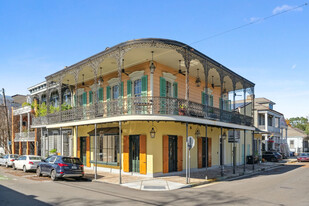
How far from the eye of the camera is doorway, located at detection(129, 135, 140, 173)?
625 inches

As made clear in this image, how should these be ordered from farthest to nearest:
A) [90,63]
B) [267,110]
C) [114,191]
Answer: [267,110] < [90,63] < [114,191]

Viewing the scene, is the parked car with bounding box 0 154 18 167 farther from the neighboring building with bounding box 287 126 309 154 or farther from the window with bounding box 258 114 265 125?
the neighboring building with bounding box 287 126 309 154

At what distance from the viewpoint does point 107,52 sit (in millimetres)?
15312

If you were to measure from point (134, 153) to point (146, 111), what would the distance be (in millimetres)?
2944

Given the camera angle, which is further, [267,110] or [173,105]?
[267,110]

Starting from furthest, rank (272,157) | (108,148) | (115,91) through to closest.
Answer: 1. (272,157)
2. (115,91)
3. (108,148)

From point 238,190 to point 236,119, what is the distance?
8622mm

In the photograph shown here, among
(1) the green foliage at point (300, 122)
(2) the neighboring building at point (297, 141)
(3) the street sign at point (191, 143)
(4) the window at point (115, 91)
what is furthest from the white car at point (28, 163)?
(1) the green foliage at point (300, 122)

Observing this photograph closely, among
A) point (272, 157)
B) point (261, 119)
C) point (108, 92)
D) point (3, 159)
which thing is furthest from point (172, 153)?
point (261, 119)

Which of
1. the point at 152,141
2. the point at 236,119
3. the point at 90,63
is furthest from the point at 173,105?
the point at 236,119

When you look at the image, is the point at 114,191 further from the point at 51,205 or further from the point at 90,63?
the point at 90,63

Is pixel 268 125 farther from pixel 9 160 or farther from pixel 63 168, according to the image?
pixel 9 160

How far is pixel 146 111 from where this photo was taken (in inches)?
584

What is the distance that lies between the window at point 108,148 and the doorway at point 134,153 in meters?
1.29
